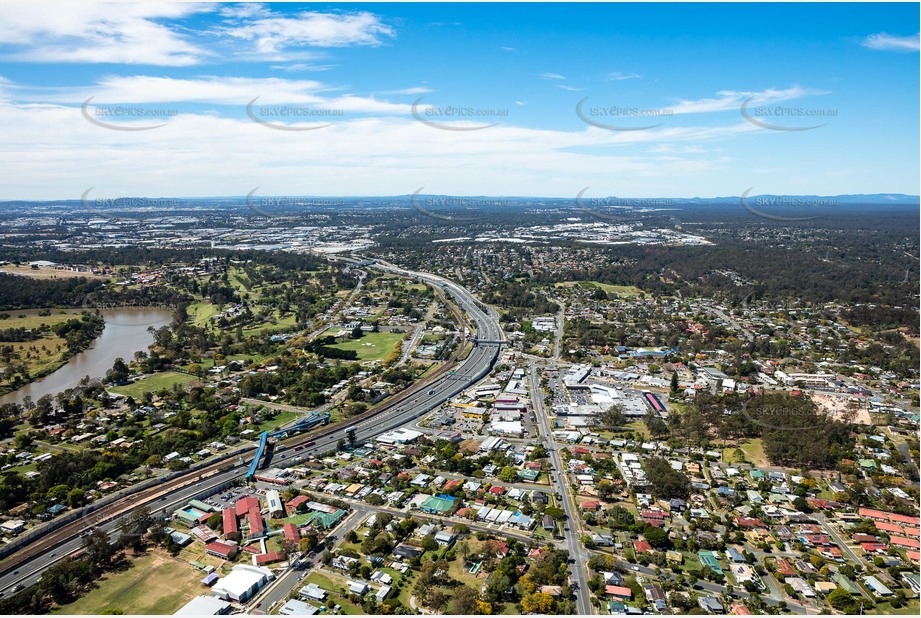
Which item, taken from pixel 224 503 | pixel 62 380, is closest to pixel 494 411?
pixel 224 503

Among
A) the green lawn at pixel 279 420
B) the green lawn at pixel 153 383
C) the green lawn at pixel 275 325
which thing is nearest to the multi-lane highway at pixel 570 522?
the green lawn at pixel 279 420

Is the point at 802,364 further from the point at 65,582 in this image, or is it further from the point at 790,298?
the point at 65,582

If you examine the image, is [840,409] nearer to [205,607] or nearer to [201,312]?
[205,607]

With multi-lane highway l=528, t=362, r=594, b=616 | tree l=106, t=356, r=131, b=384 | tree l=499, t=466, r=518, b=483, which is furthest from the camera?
tree l=106, t=356, r=131, b=384

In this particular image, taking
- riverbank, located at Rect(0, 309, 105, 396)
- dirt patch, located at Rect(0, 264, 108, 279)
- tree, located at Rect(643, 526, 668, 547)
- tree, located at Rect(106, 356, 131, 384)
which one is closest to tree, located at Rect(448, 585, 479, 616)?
tree, located at Rect(643, 526, 668, 547)

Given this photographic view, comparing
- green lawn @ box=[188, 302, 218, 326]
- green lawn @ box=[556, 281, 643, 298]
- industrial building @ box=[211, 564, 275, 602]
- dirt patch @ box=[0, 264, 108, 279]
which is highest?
dirt patch @ box=[0, 264, 108, 279]

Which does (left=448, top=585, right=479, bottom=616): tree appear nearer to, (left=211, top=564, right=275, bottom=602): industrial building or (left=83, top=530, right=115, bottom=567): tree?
(left=211, top=564, right=275, bottom=602): industrial building

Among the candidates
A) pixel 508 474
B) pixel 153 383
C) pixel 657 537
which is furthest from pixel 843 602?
pixel 153 383
